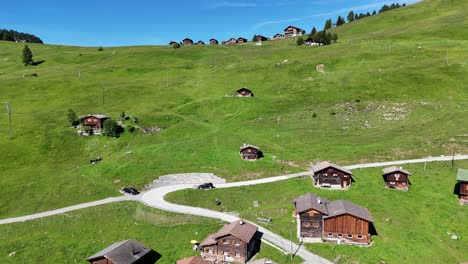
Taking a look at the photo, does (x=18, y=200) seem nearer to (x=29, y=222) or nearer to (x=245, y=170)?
(x=29, y=222)

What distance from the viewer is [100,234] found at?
61.8m

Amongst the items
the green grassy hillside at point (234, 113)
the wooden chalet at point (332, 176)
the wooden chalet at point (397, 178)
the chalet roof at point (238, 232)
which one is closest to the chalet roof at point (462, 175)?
the wooden chalet at point (397, 178)

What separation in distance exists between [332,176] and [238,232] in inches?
1137

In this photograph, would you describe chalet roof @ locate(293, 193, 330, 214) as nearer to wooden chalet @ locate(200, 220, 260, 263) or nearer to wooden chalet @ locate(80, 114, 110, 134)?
wooden chalet @ locate(200, 220, 260, 263)

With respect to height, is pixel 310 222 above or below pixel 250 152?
below

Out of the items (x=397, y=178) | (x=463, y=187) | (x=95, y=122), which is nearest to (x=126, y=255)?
(x=397, y=178)

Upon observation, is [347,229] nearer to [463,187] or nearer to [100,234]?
[463,187]

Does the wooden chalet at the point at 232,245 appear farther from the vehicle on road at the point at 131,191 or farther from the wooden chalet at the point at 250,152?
the wooden chalet at the point at 250,152

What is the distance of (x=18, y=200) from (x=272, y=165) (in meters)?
57.8

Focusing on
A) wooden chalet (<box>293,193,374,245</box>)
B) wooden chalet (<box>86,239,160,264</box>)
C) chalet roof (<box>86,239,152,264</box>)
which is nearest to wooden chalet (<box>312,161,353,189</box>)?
wooden chalet (<box>293,193,374,245</box>)

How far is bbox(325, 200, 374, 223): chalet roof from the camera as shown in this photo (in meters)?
→ 54.6

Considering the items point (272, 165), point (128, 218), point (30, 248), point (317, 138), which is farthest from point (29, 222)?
point (317, 138)

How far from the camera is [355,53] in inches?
6353

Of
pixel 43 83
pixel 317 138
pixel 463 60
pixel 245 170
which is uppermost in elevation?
pixel 463 60
